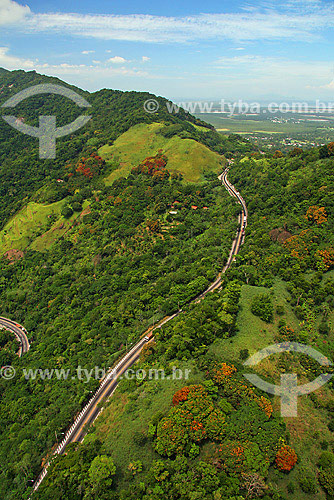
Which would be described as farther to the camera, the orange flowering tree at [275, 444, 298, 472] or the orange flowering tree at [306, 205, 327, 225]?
the orange flowering tree at [306, 205, 327, 225]

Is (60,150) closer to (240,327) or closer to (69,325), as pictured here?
(69,325)

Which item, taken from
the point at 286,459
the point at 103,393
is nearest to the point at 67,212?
the point at 103,393

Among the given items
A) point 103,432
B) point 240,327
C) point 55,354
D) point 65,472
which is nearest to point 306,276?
point 240,327

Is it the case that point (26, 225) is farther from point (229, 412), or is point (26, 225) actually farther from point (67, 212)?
point (229, 412)

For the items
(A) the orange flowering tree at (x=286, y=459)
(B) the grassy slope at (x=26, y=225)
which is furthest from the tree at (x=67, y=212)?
(A) the orange flowering tree at (x=286, y=459)

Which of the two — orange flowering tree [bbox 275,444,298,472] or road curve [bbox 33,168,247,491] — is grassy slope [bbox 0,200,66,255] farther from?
orange flowering tree [bbox 275,444,298,472]

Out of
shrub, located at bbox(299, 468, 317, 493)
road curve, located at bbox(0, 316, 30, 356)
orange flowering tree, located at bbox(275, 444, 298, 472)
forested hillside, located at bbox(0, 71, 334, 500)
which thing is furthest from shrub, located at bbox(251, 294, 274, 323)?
road curve, located at bbox(0, 316, 30, 356)

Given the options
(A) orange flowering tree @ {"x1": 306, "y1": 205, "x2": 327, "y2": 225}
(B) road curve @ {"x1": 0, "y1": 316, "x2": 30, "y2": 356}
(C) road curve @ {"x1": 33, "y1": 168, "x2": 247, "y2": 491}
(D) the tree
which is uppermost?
(A) orange flowering tree @ {"x1": 306, "y1": 205, "x2": 327, "y2": 225}
